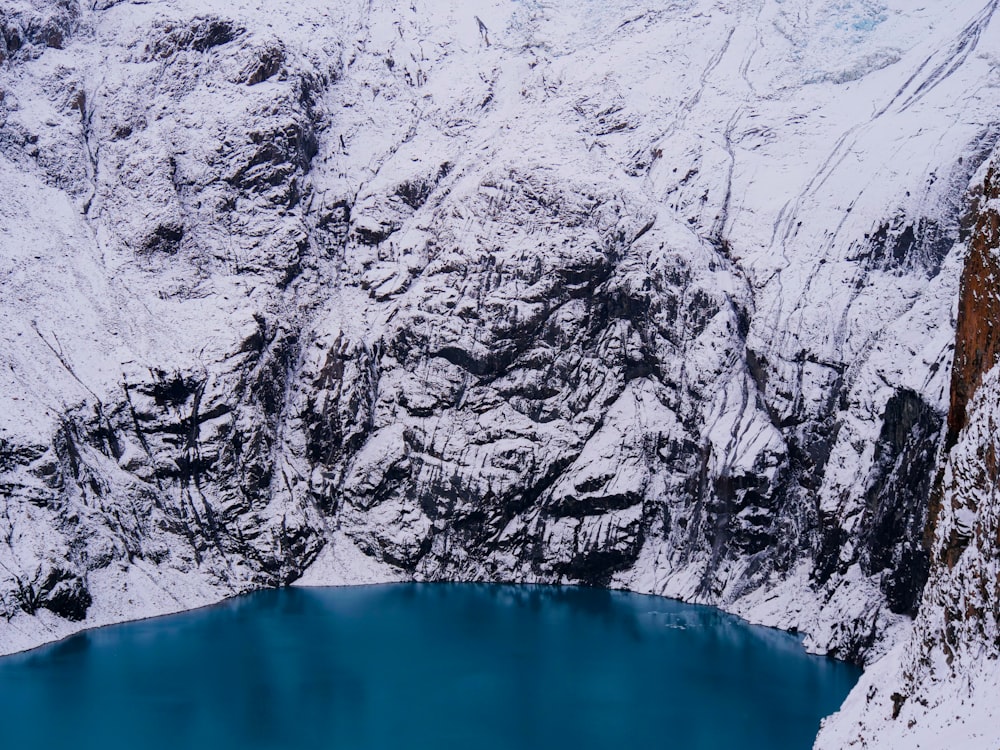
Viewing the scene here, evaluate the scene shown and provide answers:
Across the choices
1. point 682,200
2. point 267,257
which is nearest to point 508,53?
point 682,200

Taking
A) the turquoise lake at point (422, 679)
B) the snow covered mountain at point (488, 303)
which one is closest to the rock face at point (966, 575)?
the turquoise lake at point (422, 679)

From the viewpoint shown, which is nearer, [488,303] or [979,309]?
[979,309]

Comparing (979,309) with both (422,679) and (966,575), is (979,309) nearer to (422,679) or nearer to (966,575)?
(966,575)

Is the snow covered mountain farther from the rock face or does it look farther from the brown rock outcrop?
the rock face

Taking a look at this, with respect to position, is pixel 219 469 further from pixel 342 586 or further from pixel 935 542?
pixel 935 542

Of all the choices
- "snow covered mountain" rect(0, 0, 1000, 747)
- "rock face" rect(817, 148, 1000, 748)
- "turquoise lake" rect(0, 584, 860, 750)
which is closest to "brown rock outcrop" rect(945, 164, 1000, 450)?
"rock face" rect(817, 148, 1000, 748)

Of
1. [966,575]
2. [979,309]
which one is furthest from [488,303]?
[966,575]
